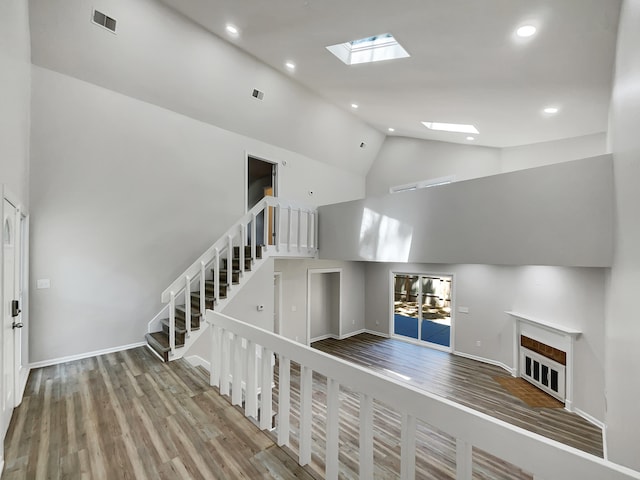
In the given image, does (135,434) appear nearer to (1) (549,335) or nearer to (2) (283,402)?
(2) (283,402)

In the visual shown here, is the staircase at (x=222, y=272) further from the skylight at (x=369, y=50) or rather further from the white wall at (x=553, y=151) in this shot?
the white wall at (x=553, y=151)

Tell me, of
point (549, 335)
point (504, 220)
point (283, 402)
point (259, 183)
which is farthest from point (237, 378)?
point (259, 183)

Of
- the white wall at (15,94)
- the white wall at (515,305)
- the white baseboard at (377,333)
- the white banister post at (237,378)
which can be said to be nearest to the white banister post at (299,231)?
the white banister post at (237,378)

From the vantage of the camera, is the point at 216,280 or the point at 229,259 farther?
the point at 229,259

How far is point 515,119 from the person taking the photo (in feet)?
16.5

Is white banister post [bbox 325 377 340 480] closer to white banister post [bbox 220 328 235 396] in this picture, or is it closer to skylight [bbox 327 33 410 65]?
white banister post [bbox 220 328 235 396]

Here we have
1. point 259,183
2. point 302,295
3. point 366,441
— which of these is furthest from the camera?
point 259,183

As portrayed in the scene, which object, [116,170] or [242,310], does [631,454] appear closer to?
[242,310]

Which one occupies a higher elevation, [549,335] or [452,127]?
[452,127]

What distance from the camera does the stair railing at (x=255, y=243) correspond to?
171 inches

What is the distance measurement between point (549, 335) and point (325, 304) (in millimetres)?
5281

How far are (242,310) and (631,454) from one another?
4.42 meters

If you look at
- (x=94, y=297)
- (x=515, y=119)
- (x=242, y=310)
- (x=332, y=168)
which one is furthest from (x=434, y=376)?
(x=94, y=297)

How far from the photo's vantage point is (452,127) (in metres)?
6.34
